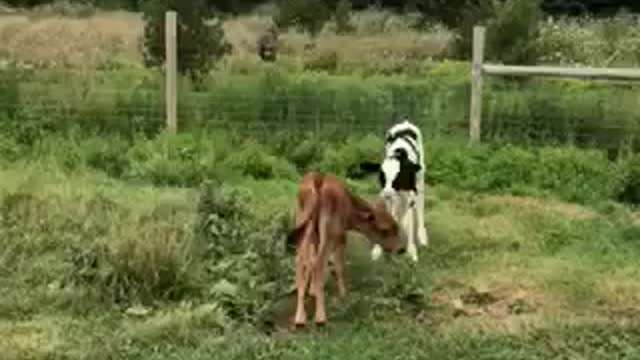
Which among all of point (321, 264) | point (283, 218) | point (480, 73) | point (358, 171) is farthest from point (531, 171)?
point (321, 264)

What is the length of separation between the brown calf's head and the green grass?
0.13 m

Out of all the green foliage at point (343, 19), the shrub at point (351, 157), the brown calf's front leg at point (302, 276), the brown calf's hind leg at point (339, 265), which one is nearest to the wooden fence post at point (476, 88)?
the shrub at point (351, 157)

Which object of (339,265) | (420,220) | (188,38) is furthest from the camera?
(188,38)

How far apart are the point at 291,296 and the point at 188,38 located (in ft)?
21.8

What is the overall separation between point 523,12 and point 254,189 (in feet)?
20.4

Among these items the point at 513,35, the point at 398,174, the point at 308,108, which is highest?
the point at 513,35

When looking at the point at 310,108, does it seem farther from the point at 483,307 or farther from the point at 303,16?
the point at 303,16

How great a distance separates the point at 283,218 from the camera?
7914 mm

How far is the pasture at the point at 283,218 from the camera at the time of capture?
6383 mm

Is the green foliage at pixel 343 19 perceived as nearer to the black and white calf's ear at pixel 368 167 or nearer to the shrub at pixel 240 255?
the black and white calf's ear at pixel 368 167

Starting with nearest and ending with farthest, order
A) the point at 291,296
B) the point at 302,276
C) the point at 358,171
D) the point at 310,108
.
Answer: the point at 302,276
the point at 291,296
the point at 358,171
the point at 310,108

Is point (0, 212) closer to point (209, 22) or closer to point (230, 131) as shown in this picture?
point (230, 131)

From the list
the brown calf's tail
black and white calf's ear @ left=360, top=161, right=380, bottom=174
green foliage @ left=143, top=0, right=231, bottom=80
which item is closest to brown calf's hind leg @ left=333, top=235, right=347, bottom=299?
the brown calf's tail

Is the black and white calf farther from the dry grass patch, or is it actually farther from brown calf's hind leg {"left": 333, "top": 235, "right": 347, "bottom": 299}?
the dry grass patch
